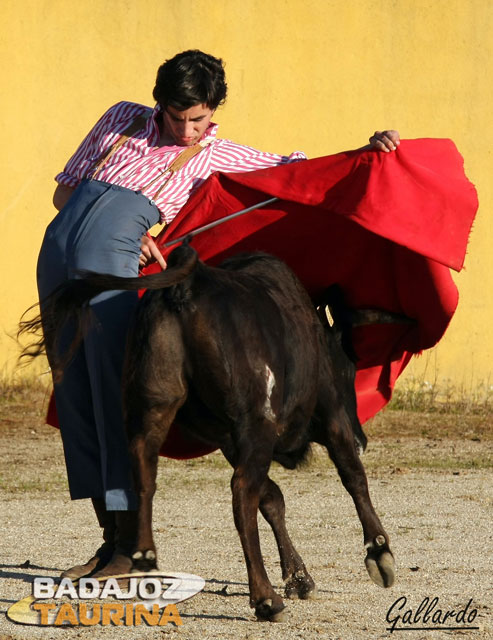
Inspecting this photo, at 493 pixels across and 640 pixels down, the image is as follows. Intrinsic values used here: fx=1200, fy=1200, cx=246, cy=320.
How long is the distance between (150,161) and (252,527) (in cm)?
162

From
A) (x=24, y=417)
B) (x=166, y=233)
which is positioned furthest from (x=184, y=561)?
(x=24, y=417)

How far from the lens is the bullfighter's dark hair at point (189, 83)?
476 centimetres

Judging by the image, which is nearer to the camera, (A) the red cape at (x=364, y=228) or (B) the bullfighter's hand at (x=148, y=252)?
(B) the bullfighter's hand at (x=148, y=252)

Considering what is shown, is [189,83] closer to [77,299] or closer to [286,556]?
[77,299]

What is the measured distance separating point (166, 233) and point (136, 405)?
49.5 inches

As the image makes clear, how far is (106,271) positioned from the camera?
4652 mm

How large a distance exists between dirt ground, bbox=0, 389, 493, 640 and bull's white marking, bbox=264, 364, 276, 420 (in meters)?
0.76

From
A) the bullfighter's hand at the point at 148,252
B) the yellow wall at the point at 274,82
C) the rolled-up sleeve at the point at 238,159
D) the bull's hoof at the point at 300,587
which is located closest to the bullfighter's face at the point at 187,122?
the rolled-up sleeve at the point at 238,159

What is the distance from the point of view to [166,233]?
521 centimetres

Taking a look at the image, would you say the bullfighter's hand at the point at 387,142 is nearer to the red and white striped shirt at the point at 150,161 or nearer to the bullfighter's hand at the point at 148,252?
the red and white striped shirt at the point at 150,161

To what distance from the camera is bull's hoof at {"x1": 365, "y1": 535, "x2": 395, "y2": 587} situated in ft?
15.0

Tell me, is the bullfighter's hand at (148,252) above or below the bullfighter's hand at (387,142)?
below

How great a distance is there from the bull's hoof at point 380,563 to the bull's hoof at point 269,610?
47 centimetres

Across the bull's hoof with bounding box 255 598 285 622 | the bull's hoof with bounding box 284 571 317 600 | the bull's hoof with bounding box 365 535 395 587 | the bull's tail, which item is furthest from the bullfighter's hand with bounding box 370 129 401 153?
the bull's hoof with bounding box 255 598 285 622
